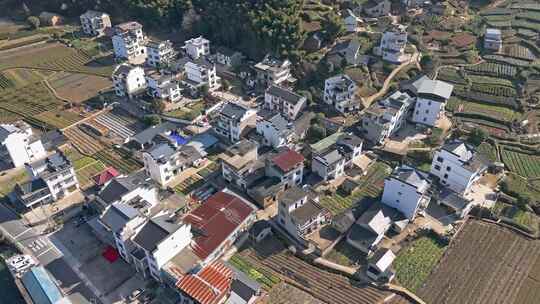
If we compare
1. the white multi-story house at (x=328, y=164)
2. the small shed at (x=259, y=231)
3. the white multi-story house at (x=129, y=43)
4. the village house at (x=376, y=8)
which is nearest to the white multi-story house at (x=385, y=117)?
the white multi-story house at (x=328, y=164)

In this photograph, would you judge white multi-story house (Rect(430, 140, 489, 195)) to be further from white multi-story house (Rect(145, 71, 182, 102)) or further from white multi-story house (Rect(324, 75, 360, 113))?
white multi-story house (Rect(145, 71, 182, 102))

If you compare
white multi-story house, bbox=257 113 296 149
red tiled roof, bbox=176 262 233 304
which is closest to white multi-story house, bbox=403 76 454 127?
white multi-story house, bbox=257 113 296 149

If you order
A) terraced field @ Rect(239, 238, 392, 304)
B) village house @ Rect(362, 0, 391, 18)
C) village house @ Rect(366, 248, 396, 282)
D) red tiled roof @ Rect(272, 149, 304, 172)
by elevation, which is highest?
village house @ Rect(362, 0, 391, 18)

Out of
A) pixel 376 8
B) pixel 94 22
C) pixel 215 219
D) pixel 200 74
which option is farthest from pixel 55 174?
pixel 376 8

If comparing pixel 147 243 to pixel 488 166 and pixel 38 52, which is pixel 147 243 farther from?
pixel 38 52

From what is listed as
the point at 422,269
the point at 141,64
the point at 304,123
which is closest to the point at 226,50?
the point at 141,64

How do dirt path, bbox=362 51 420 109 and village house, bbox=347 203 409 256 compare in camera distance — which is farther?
dirt path, bbox=362 51 420 109
